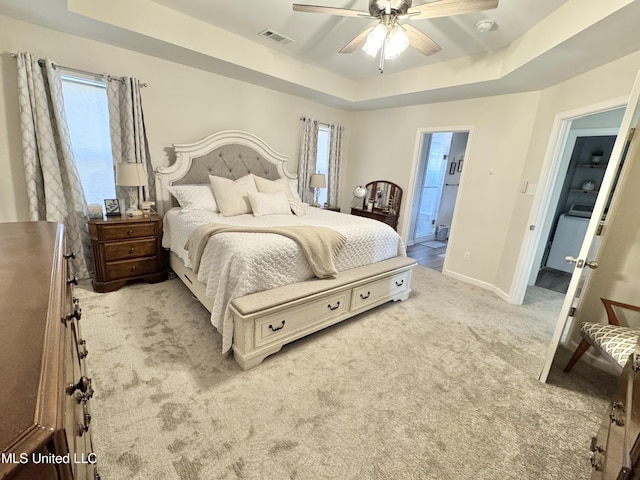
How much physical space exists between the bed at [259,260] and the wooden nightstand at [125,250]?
149 millimetres

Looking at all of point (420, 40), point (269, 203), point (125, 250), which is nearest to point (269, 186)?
point (269, 203)

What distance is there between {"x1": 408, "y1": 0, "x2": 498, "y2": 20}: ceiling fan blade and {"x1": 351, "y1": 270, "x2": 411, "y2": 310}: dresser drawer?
207cm

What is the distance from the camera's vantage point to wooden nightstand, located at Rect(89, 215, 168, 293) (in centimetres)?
271

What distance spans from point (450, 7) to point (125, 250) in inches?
132

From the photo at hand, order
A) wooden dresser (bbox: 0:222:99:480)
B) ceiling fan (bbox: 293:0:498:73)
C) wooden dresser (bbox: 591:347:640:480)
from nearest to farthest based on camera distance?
wooden dresser (bbox: 0:222:99:480) < wooden dresser (bbox: 591:347:640:480) < ceiling fan (bbox: 293:0:498:73)

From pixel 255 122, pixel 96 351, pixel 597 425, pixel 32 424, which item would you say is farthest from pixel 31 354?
pixel 255 122

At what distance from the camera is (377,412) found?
1.67 metres

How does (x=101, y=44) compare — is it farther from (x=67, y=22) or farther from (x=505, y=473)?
(x=505, y=473)

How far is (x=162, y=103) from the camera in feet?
10.5

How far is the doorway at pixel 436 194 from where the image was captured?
5270mm

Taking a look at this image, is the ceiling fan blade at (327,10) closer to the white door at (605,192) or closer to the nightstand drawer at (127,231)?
the white door at (605,192)

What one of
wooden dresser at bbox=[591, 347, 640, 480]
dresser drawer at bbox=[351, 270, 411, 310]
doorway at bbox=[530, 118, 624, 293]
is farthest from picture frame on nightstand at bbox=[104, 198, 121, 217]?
doorway at bbox=[530, 118, 624, 293]

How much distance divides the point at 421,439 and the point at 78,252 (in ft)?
11.3

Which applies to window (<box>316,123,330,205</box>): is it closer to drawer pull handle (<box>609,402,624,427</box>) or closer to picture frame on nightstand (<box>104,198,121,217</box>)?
picture frame on nightstand (<box>104,198,121,217</box>)
